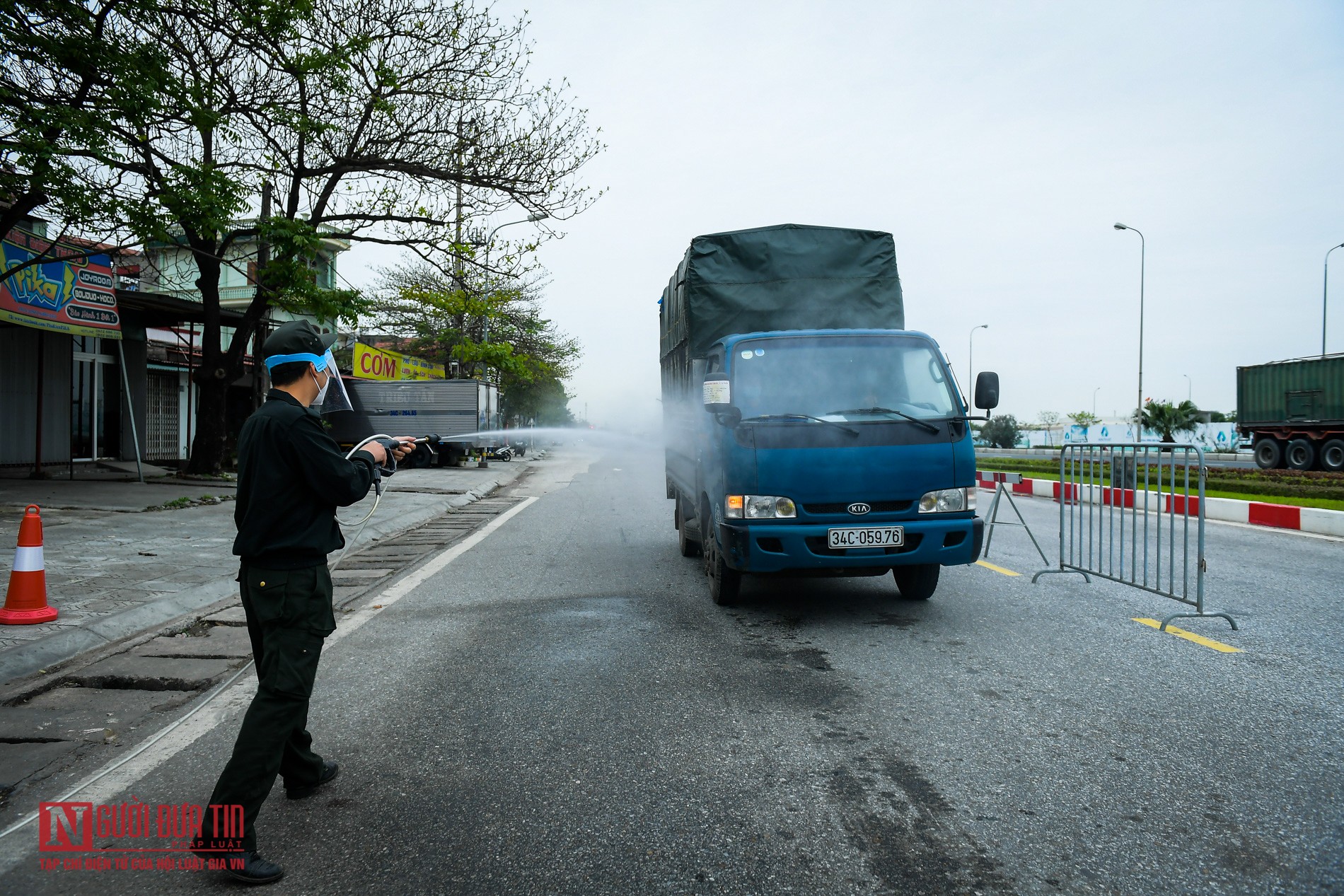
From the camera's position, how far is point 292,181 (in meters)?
16.1

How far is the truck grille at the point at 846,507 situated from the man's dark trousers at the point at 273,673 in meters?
3.41

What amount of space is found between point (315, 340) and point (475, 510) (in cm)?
1198

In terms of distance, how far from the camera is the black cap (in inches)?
121

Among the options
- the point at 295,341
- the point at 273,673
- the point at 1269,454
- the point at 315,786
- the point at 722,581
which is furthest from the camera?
the point at 1269,454

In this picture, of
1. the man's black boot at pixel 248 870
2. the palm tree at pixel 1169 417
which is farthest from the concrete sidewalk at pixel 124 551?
the palm tree at pixel 1169 417

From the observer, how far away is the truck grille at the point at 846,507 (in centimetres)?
576

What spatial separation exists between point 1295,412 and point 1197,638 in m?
23.7

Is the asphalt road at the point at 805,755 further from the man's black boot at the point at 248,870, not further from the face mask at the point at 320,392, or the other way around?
the face mask at the point at 320,392

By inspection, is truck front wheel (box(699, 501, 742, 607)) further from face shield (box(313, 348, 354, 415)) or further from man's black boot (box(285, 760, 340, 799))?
man's black boot (box(285, 760, 340, 799))

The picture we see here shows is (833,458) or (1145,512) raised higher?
(833,458)

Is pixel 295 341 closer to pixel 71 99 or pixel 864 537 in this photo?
pixel 864 537

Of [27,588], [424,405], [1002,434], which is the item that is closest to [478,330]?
[424,405]

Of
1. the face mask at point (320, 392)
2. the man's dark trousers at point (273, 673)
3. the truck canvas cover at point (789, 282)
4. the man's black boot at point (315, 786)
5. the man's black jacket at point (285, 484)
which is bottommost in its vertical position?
the man's black boot at point (315, 786)

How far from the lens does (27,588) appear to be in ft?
17.8
